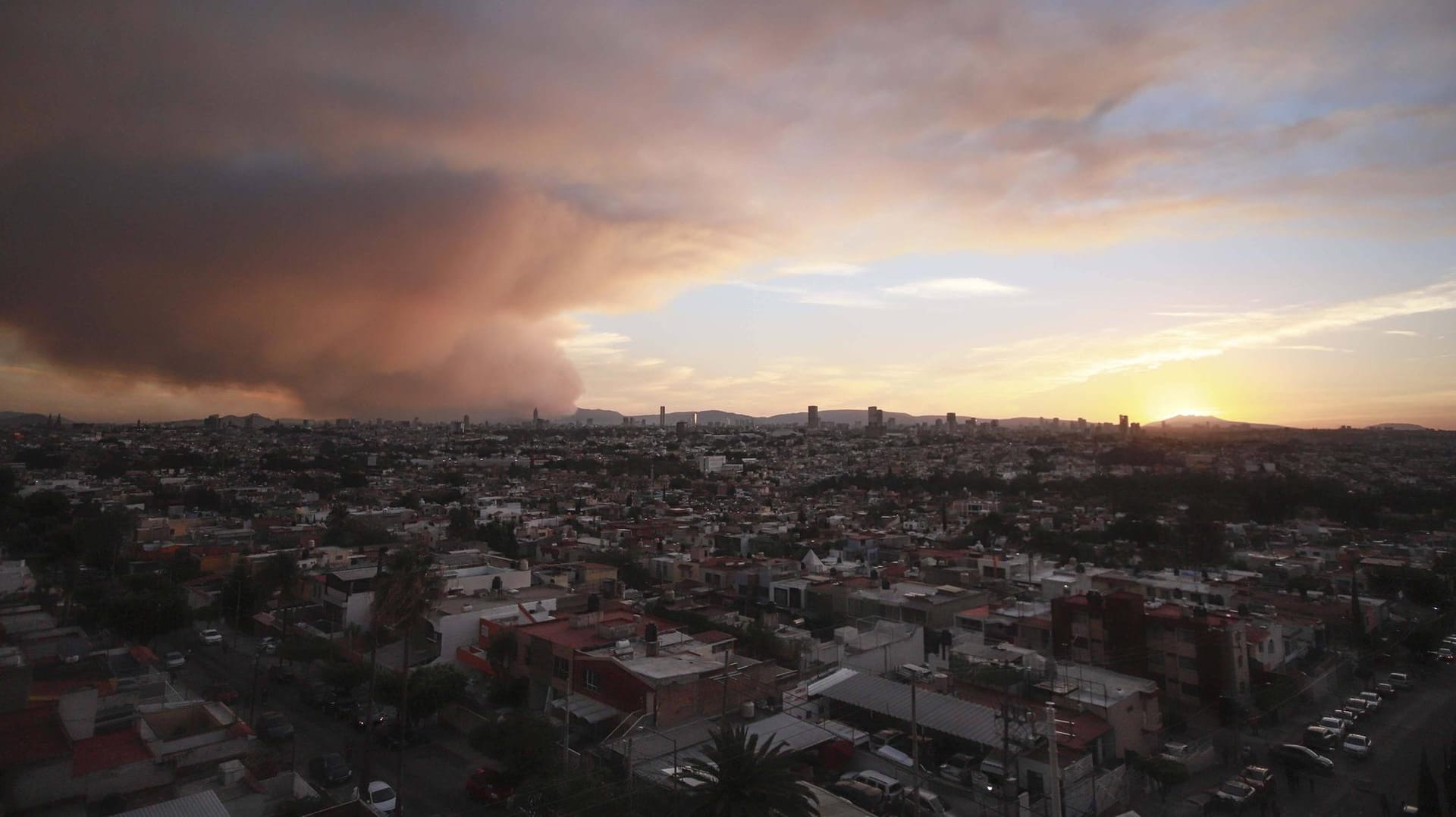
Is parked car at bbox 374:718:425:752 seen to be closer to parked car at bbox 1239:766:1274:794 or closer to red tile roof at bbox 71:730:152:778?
red tile roof at bbox 71:730:152:778

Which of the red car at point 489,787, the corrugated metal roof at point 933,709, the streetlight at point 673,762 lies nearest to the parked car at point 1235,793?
the corrugated metal roof at point 933,709

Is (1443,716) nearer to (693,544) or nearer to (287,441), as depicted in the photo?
(693,544)

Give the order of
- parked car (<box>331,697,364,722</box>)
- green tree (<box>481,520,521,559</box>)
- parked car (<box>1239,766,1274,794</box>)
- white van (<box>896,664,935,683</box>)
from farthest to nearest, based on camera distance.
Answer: green tree (<box>481,520,521,559</box>) → white van (<box>896,664,935,683</box>) → parked car (<box>331,697,364,722</box>) → parked car (<box>1239,766,1274,794</box>)

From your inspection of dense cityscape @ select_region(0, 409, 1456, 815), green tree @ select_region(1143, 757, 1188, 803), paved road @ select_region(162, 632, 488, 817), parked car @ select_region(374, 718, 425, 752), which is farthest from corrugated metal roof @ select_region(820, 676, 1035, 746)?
parked car @ select_region(374, 718, 425, 752)

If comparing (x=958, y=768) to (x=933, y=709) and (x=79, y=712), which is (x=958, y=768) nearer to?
(x=933, y=709)

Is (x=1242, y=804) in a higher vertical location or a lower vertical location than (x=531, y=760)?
lower

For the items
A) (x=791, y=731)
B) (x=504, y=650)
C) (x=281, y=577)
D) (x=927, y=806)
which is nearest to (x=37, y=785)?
(x=504, y=650)

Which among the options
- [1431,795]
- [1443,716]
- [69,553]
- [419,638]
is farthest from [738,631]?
[69,553]
